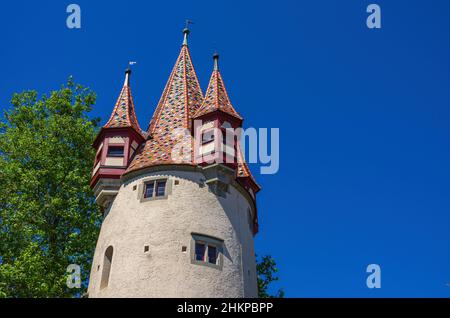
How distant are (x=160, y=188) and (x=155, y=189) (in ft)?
0.61

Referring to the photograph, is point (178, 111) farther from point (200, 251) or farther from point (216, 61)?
point (200, 251)

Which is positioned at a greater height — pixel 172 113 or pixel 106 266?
pixel 172 113

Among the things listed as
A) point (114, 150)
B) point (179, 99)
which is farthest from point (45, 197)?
point (179, 99)

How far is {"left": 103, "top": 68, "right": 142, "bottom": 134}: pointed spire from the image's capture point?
21.5 meters

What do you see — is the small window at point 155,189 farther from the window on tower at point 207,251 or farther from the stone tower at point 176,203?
the window on tower at point 207,251

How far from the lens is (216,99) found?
70.3ft

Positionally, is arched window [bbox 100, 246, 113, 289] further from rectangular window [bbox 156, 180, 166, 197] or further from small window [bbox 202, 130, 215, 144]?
small window [bbox 202, 130, 215, 144]

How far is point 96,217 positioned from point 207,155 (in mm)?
7285

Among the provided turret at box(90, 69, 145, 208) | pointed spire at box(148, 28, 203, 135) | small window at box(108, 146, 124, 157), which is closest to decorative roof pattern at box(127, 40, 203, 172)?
pointed spire at box(148, 28, 203, 135)

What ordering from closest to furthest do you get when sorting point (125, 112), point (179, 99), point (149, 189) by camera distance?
1. point (149, 189)
2. point (125, 112)
3. point (179, 99)

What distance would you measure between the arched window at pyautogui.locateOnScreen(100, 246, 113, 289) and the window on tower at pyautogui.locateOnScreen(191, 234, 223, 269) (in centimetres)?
295

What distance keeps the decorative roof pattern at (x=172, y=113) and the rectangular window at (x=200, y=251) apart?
3.19m

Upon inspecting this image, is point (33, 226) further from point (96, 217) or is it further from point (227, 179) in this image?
point (227, 179)
